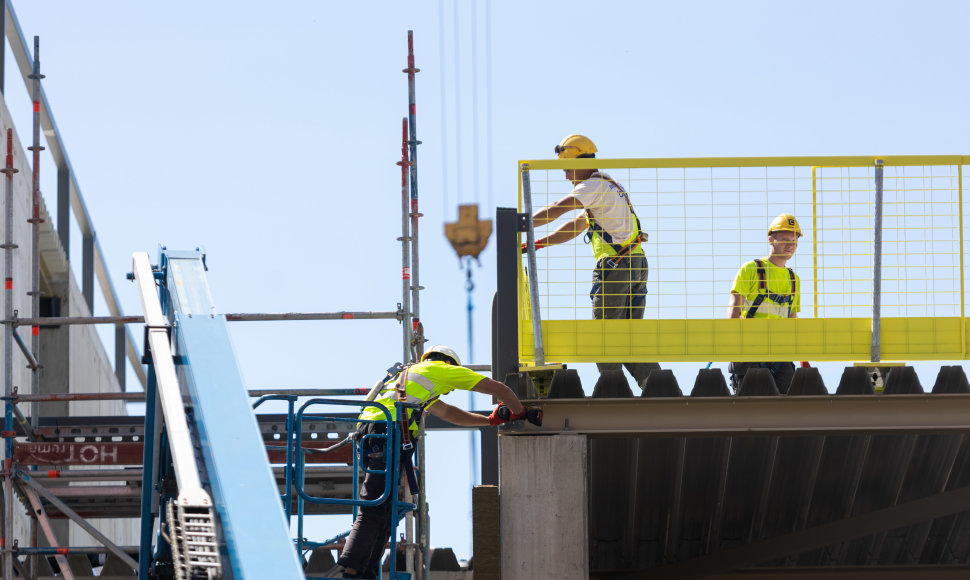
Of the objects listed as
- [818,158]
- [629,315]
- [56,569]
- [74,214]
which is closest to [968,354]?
[818,158]

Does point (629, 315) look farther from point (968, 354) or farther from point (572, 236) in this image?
point (968, 354)

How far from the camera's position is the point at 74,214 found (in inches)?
750

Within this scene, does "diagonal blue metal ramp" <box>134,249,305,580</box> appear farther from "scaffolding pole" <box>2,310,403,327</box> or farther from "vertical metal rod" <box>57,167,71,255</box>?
"vertical metal rod" <box>57,167,71,255</box>

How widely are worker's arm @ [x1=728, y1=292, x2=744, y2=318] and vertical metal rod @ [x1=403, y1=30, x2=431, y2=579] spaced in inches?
98.1

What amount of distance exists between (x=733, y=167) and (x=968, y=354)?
78.8 inches

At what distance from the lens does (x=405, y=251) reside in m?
12.5

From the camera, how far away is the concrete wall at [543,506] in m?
9.17

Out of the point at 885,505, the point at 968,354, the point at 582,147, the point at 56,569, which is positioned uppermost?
the point at 582,147

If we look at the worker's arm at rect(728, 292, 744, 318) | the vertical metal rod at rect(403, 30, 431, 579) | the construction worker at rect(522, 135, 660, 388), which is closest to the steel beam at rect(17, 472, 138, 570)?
the vertical metal rod at rect(403, 30, 431, 579)

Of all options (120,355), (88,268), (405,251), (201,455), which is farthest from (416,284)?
(120,355)

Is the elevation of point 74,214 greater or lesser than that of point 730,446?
greater

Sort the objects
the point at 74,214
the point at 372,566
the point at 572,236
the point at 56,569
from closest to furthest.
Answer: the point at 372,566 < the point at 572,236 < the point at 56,569 < the point at 74,214

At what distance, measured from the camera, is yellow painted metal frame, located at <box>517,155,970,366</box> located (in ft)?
31.4

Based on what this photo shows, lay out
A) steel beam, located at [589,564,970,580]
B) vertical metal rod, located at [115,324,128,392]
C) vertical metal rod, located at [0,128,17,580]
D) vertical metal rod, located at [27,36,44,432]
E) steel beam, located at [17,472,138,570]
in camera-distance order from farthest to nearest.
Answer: vertical metal rod, located at [115,324,128,392] < vertical metal rod, located at [27,36,44,432] < steel beam, located at [589,564,970,580] < vertical metal rod, located at [0,128,17,580] < steel beam, located at [17,472,138,570]
